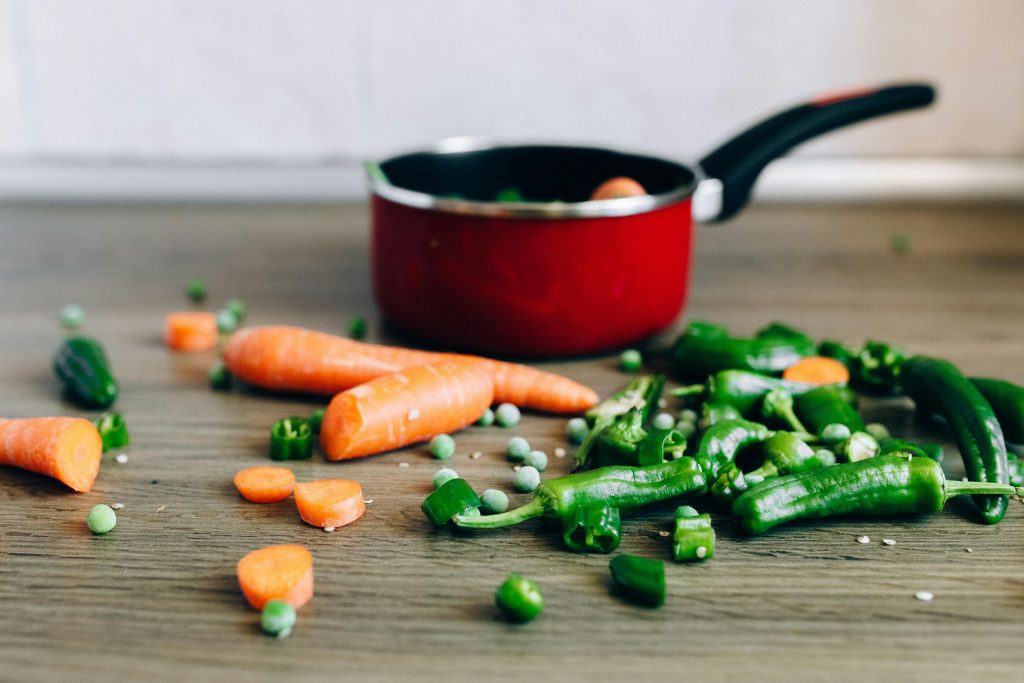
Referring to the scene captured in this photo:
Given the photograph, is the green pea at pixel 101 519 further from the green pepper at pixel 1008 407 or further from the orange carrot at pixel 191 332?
the green pepper at pixel 1008 407

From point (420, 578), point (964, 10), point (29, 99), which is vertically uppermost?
point (964, 10)

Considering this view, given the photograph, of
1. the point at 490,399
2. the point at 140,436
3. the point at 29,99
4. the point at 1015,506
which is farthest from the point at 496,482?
the point at 29,99

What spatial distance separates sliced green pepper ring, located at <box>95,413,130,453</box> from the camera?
1064mm

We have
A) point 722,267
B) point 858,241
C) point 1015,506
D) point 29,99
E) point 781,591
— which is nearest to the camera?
point 781,591

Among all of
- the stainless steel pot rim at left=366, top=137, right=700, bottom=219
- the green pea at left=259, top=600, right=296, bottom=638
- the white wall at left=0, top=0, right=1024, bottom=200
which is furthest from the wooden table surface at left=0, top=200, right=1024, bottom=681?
the white wall at left=0, top=0, right=1024, bottom=200

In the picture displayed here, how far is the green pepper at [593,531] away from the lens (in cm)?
88

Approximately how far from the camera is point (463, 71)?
2.07 meters

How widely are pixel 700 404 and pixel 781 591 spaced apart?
0.39 m

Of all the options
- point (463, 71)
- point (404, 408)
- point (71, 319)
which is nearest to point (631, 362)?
point (404, 408)

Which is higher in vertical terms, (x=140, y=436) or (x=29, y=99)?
(x=29, y=99)

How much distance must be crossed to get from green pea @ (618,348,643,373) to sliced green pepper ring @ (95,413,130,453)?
2.10ft

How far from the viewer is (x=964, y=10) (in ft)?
6.68

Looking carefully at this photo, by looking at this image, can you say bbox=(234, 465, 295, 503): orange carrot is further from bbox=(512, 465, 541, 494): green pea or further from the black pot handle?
the black pot handle

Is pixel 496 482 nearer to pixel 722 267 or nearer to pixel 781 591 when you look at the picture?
pixel 781 591
